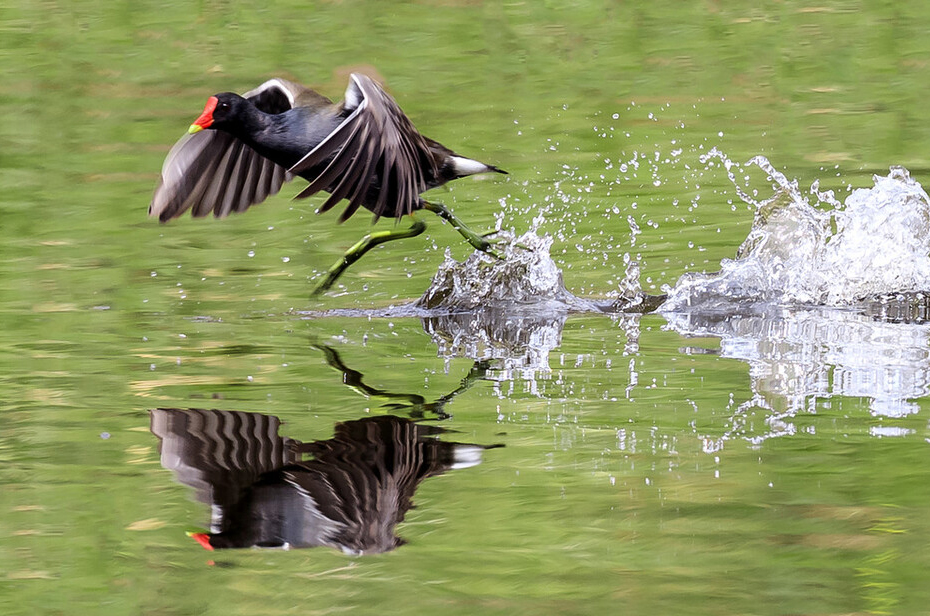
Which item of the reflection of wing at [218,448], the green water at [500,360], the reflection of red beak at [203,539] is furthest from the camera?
the reflection of wing at [218,448]

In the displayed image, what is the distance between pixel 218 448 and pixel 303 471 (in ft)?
1.13

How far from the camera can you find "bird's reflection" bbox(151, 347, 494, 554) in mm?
3027

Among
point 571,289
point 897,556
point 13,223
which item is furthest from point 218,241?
point 897,556

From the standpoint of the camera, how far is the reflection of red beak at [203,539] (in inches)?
117

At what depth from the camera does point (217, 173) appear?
595cm

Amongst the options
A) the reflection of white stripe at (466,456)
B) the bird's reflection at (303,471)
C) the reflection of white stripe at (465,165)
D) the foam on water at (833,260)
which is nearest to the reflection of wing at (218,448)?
the bird's reflection at (303,471)

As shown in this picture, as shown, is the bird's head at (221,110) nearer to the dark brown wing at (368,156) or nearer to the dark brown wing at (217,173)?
the dark brown wing at (217,173)

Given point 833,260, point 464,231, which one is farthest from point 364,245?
point 833,260

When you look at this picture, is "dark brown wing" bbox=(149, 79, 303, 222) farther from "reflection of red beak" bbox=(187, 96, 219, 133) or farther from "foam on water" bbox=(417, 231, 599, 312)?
"foam on water" bbox=(417, 231, 599, 312)

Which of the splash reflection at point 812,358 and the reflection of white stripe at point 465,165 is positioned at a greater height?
the reflection of white stripe at point 465,165

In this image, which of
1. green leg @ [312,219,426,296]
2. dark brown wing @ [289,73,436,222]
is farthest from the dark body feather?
green leg @ [312,219,426,296]

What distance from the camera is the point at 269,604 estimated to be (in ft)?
8.77

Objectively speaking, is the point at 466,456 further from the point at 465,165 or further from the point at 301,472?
the point at 465,165

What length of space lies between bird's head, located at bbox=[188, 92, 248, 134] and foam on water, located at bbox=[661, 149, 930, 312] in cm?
179
